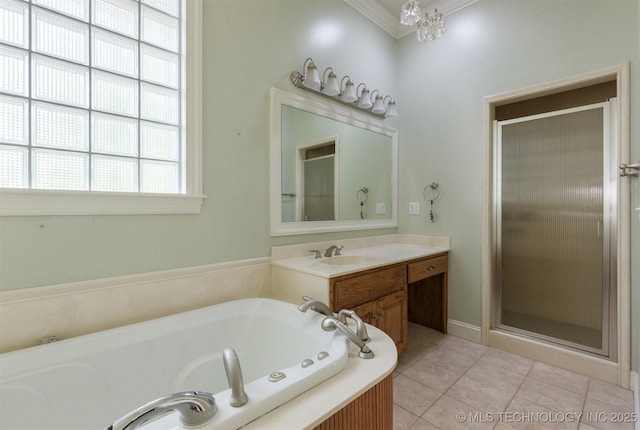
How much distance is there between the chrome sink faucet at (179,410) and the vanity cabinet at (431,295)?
1.89 metres

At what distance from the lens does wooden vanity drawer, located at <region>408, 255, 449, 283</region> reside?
7.13 feet

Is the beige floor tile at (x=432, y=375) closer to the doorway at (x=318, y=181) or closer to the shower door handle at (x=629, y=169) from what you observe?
the doorway at (x=318, y=181)

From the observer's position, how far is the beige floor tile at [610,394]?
1658 mm

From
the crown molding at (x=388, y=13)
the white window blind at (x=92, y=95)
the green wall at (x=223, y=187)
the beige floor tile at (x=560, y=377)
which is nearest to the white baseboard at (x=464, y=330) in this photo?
the beige floor tile at (x=560, y=377)

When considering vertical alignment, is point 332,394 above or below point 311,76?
below

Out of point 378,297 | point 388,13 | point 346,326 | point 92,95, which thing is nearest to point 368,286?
point 378,297

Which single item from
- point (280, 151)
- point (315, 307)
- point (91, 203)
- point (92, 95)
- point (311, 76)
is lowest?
point (315, 307)

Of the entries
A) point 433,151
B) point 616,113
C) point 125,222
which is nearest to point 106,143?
point 125,222

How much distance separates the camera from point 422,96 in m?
2.79

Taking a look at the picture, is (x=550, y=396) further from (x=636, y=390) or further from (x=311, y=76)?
(x=311, y=76)

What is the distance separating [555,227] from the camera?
215 centimetres

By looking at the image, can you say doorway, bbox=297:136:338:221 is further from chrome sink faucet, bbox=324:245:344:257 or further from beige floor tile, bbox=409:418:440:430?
beige floor tile, bbox=409:418:440:430

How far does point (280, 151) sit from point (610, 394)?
2590mm

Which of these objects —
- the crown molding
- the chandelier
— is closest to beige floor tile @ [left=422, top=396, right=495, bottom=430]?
the chandelier
